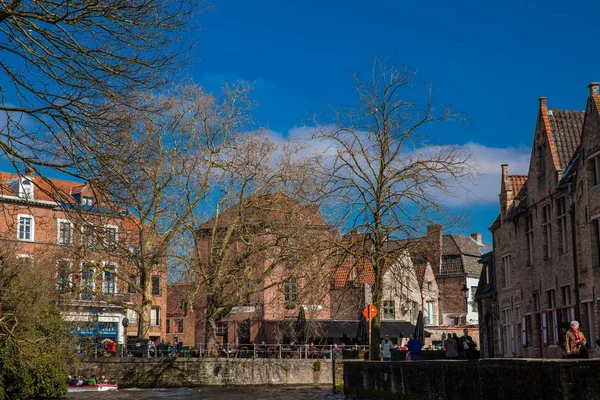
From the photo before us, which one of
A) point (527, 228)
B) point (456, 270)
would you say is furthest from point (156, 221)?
point (456, 270)

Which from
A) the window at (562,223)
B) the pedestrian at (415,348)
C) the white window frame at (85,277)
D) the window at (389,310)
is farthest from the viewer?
the window at (389,310)

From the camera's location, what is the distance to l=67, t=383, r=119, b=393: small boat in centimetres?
3478

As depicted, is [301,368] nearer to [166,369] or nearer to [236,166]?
[166,369]

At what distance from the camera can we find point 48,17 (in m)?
12.0

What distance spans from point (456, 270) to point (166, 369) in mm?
35609

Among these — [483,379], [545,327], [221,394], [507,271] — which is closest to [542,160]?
[545,327]

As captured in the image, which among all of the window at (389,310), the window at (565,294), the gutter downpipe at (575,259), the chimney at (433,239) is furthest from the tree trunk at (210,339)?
the window at (389,310)

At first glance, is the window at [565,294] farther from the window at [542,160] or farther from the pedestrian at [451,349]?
the window at [542,160]

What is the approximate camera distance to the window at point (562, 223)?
2797 centimetres

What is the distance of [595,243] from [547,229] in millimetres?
4928

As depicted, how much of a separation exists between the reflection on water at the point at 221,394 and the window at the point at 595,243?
986cm

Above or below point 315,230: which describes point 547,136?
above

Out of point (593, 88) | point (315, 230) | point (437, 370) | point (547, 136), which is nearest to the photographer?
point (437, 370)

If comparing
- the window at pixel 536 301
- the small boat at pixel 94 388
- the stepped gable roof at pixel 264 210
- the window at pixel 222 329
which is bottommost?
the small boat at pixel 94 388
